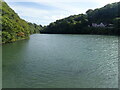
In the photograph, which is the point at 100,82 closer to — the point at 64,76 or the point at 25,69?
the point at 64,76

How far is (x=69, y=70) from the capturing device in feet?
58.0

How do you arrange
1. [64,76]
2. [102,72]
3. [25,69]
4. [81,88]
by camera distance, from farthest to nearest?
[25,69] < [102,72] < [64,76] < [81,88]

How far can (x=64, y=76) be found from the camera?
15.6 metres

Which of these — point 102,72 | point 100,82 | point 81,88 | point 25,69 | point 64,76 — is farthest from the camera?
point 25,69

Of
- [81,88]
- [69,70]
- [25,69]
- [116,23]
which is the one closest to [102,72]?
[69,70]

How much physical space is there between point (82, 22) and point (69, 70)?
116m

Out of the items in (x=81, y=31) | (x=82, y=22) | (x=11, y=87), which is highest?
(x=82, y=22)

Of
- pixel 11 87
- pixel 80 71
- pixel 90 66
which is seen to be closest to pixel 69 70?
pixel 80 71

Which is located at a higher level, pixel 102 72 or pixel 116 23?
pixel 116 23

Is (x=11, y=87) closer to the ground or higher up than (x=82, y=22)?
closer to the ground

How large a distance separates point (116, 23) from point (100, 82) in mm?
90635

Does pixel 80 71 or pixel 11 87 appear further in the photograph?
pixel 80 71

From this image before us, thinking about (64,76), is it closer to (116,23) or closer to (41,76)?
(41,76)

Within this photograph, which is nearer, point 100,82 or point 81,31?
point 100,82
